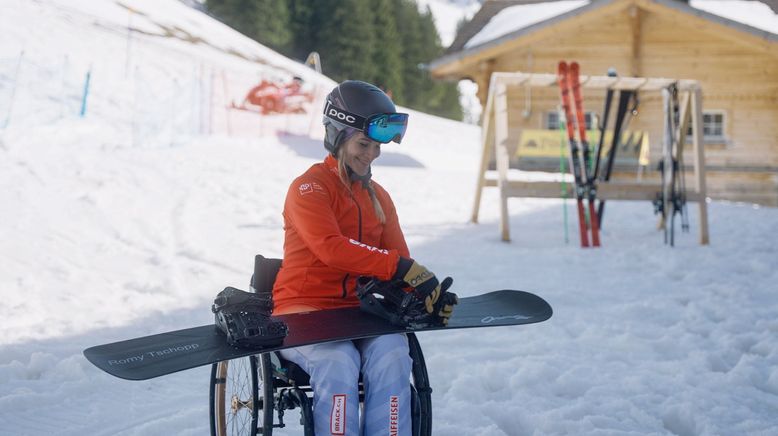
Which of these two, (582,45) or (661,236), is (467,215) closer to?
(661,236)

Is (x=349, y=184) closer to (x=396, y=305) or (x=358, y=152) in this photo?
(x=358, y=152)

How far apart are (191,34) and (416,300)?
92.7 ft

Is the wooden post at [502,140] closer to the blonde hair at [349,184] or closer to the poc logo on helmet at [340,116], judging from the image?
the blonde hair at [349,184]

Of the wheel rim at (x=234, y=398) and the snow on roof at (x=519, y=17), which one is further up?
the snow on roof at (x=519, y=17)

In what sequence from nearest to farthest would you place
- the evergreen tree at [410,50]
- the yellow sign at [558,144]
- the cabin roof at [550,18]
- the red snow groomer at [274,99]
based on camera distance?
1. the cabin roof at [550,18]
2. the yellow sign at [558,144]
3. the red snow groomer at [274,99]
4. the evergreen tree at [410,50]

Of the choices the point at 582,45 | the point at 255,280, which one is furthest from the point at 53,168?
the point at 582,45

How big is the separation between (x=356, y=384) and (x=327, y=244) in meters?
0.54

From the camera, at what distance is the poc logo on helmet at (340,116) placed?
3166mm

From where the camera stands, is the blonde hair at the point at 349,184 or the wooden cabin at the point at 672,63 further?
the wooden cabin at the point at 672,63

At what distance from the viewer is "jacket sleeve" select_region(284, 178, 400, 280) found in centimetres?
291

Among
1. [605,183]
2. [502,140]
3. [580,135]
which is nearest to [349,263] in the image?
[502,140]

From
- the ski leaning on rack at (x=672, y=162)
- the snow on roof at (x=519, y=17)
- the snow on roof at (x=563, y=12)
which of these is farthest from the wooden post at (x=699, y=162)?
the snow on roof at (x=519, y=17)

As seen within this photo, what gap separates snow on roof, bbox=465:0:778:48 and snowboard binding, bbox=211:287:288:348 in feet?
51.6

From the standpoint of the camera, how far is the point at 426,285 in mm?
2887
